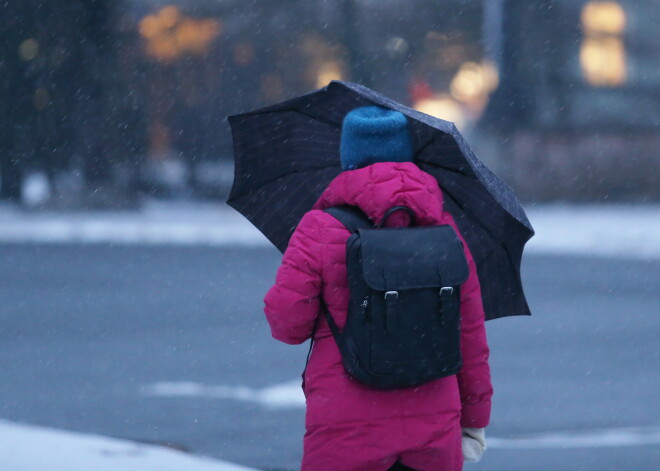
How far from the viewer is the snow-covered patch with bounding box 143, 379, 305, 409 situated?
6.94 metres

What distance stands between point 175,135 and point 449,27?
6.78 meters

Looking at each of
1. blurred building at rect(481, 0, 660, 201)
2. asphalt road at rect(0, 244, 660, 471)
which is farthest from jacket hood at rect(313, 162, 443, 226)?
blurred building at rect(481, 0, 660, 201)

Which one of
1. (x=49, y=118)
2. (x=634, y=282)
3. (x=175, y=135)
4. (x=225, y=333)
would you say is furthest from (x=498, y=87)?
(x=225, y=333)

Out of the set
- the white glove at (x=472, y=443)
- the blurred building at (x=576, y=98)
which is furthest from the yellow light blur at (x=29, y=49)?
the white glove at (x=472, y=443)

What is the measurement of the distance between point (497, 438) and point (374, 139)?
3.76m

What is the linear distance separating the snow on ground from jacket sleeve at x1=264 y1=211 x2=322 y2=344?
13571 millimetres

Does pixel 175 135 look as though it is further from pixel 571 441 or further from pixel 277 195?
pixel 277 195

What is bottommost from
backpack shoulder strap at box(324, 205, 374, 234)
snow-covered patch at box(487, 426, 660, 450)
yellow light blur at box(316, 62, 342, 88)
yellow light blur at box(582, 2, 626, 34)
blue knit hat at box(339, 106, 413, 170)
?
snow-covered patch at box(487, 426, 660, 450)

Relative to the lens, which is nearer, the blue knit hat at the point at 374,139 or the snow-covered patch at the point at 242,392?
the blue knit hat at the point at 374,139

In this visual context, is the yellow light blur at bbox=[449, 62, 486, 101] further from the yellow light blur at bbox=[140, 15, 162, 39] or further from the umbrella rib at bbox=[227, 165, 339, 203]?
the umbrella rib at bbox=[227, 165, 339, 203]

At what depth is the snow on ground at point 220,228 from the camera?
17203 millimetres

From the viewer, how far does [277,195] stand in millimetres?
3270

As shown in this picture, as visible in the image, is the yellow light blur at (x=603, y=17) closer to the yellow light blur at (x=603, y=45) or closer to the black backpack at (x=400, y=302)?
the yellow light blur at (x=603, y=45)

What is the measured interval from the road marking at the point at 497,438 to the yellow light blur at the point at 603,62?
20182 mm
